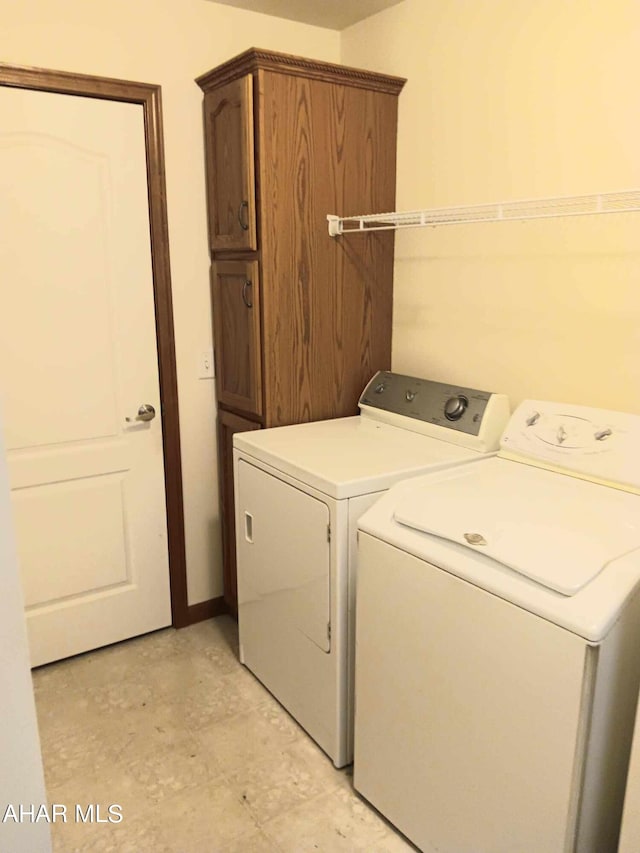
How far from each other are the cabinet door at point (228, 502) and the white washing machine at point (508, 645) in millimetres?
978

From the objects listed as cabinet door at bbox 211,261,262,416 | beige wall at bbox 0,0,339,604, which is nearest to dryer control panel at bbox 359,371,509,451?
cabinet door at bbox 211,261,262,416

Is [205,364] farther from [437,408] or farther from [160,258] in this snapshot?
[437,408]

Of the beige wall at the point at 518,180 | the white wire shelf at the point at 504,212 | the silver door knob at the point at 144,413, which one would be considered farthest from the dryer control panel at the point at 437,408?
the silver door knob at the point at 144,413

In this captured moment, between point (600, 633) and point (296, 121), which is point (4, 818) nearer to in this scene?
point (600, 633)

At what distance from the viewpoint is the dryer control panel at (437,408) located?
2070 mm

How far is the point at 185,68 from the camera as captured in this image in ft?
7.73

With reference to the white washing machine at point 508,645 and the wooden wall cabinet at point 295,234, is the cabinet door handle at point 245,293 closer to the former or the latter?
the wooden wall cabinet at point 295,234

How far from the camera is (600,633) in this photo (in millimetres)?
1176

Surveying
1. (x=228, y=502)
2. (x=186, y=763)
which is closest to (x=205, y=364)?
(x=228, y=502)

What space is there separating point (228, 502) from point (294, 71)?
1569mm

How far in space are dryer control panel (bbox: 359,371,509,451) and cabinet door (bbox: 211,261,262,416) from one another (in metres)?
0.44

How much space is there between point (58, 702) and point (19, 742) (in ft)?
5.02

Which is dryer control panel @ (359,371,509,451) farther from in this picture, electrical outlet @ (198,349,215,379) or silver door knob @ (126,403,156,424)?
silver door knob @ (126,403,156,424)

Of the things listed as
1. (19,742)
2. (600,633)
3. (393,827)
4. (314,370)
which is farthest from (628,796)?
(314,370)
